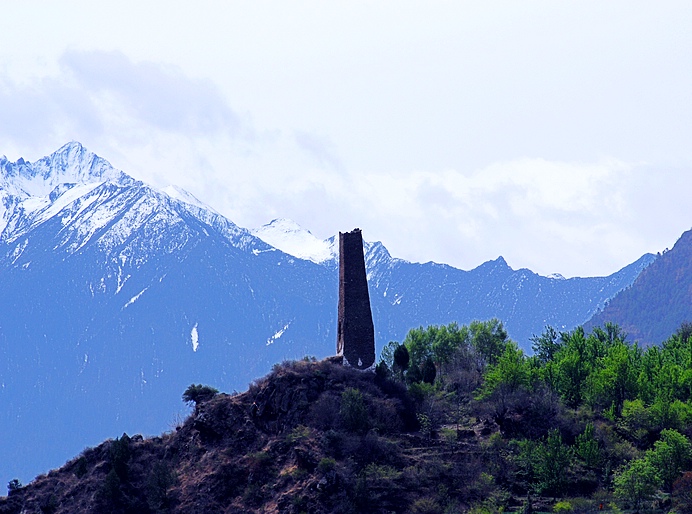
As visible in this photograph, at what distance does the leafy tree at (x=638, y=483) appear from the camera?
89.1 m

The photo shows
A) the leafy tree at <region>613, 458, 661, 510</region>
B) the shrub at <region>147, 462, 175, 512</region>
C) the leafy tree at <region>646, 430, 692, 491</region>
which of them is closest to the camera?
the leafy tree at <region>613, 458, 661, 510</region>

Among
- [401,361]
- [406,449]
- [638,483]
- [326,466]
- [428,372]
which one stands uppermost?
[401,361]

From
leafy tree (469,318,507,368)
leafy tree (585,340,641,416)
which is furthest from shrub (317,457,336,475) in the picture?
leafy tree (469,318,507,368)

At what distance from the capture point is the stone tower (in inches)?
4040

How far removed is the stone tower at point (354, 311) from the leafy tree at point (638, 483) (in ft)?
78.7

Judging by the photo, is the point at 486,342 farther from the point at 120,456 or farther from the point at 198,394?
the point at 120,456

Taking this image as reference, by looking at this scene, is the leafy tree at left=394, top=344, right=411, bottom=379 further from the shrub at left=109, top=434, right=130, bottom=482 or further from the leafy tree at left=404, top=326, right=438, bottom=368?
the shrub at left=109, top=434, right=130, bottom=482

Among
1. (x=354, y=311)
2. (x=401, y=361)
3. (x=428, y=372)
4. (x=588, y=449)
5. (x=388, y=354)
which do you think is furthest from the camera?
(x=388, y=354)

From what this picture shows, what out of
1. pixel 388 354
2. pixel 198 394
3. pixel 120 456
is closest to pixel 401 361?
pixel 198 394

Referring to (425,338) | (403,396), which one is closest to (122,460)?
(403,396)

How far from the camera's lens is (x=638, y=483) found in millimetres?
89250

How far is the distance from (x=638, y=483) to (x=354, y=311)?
93.0ft

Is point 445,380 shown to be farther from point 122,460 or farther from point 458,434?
point 122,460

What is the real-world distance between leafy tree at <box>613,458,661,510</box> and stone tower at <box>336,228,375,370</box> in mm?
24000
